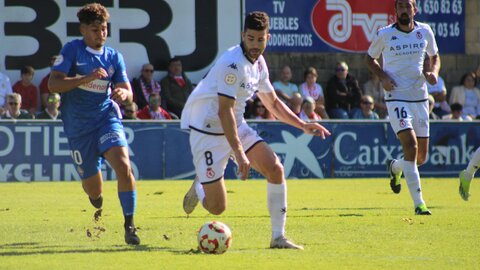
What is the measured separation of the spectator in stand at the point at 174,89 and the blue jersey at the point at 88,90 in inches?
516

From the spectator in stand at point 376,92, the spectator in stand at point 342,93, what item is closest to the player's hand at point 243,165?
the spectator in stand at point 342,93

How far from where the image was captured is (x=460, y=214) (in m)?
13.5

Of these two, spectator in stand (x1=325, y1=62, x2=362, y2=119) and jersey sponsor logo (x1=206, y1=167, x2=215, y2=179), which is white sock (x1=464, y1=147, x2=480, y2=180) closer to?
jersey sponsor logo (x1=206, y1=167, x2=215, y2=179)

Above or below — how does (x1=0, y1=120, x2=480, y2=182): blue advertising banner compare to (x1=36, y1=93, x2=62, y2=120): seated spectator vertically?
below

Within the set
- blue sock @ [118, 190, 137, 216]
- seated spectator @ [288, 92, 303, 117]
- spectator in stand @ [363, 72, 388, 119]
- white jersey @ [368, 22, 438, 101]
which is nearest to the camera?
blue sock @ [118, 190, 137, 216]

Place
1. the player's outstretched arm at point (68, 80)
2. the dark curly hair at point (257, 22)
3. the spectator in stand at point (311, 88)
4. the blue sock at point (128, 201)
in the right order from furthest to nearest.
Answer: the spectator in stand at point (311, 88) < the blue sock at point (128, 201) < the player's outstretched arm at point (68, 80) < the dark curly hair at point (257, 22)

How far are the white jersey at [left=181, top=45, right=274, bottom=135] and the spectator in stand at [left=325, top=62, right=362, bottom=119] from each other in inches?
596

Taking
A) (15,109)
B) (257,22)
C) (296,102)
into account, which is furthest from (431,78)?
(15,109)

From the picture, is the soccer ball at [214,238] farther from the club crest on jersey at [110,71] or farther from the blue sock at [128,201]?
the club crest on jersey at [110,71]

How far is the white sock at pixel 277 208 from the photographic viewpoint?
9625 mm

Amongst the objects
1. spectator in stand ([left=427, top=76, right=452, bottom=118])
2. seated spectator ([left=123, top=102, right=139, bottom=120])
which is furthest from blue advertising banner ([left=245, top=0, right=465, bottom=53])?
seated spectator ([left=123, top=102, right=139, bottom=120])

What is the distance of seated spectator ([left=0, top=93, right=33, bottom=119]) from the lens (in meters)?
21.3

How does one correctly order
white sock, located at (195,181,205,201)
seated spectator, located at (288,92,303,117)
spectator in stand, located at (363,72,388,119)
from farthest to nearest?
spectator in stand, located at (363,72,388,119) → seated spectator, located at (288,92,303,117) → white sock, located at (195,181,205,201)

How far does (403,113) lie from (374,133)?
30.6ft
